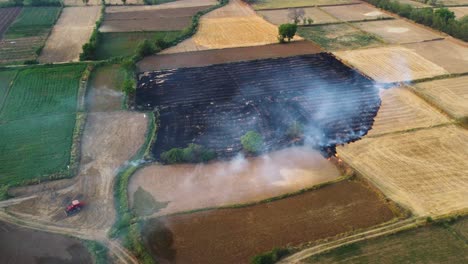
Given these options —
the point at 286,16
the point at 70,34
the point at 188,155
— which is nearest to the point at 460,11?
the point at 286,16

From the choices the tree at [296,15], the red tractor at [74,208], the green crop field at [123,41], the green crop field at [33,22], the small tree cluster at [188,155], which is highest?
the tree at [296,15]

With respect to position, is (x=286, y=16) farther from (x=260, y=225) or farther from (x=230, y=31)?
(x=260, y=225)

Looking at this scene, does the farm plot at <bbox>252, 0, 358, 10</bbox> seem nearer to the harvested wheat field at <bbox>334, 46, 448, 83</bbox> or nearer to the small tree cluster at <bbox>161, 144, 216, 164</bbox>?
the harvested wheat field at <bbox>334, 46, 448, 83</bbox>

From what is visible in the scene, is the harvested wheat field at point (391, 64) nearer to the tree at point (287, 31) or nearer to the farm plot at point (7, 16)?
the tree at point (287, 31)

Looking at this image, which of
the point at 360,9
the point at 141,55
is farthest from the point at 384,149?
the point at 360,9

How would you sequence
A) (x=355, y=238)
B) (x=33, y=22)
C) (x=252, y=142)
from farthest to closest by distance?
1. (x=33, y=22)
2. (x=252, y=142)
3. (x=355, y=238)

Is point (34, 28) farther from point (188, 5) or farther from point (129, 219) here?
point (129, 219)

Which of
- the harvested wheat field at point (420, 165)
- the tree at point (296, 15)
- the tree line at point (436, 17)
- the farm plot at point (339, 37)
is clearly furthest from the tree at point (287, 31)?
the harvested wheat field at point (420, 165)
